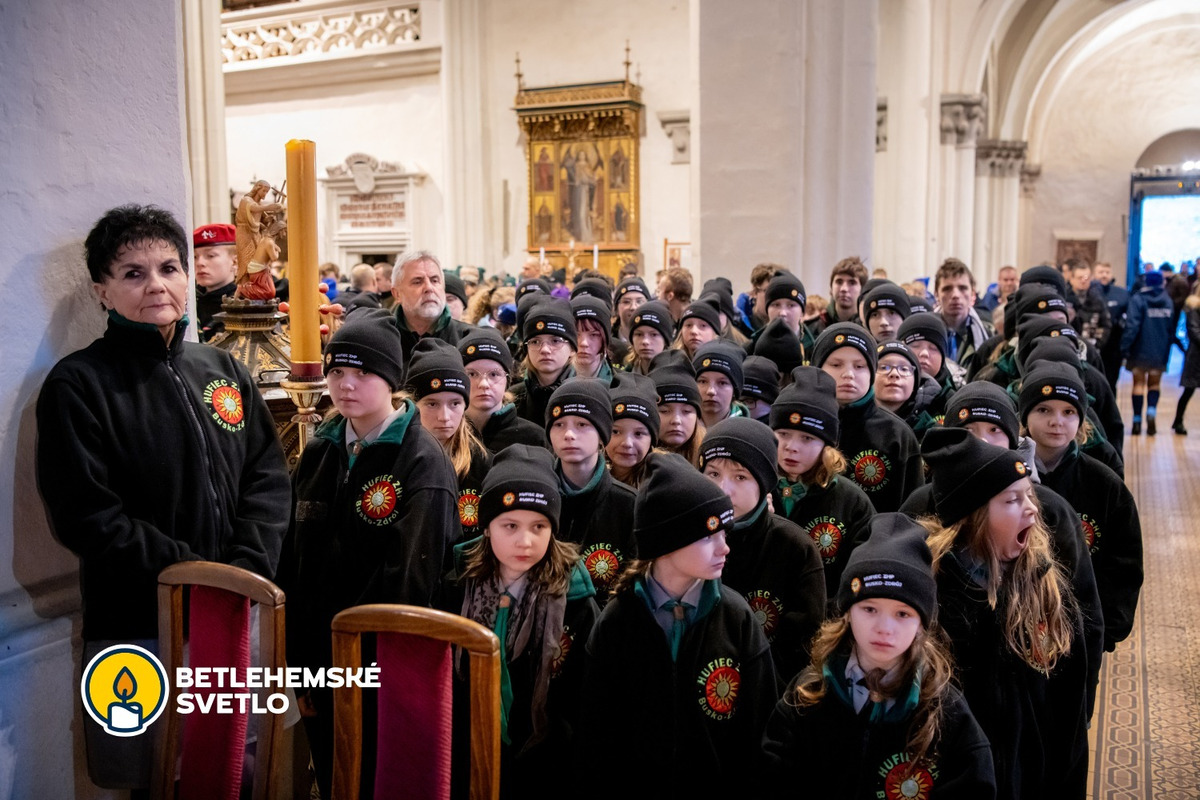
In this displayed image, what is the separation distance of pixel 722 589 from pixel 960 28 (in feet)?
55.9

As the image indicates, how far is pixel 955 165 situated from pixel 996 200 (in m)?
7.21

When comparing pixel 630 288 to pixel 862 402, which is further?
pixel 630 288

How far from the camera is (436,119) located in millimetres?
17625

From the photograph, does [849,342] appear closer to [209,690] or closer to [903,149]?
[209,690]

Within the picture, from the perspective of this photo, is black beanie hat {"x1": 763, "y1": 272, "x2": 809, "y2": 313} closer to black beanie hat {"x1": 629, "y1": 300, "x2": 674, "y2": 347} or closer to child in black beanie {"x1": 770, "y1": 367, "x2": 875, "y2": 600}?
black beanie hat {"x1": 629, "y1": 300, "x2": 674, "y2": 347}

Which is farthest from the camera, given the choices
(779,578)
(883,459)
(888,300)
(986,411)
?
(888,300)

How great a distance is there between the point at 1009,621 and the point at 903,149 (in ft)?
46.5

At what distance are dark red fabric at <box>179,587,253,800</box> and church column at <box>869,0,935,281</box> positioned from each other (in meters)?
14.7

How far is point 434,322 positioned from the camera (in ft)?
16.6

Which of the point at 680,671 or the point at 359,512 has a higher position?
→ the point at 359,512

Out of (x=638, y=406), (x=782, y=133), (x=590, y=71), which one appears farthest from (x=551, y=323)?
(x=590, y=71)

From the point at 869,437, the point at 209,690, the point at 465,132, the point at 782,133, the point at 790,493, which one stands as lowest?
the point at 209,690

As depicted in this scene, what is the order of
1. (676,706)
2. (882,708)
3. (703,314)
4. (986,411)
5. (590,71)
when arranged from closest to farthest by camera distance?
(882,708) < (676,706) < (986,411) < (703,314) < (590,71)

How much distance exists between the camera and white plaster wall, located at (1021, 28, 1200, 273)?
2703cm
